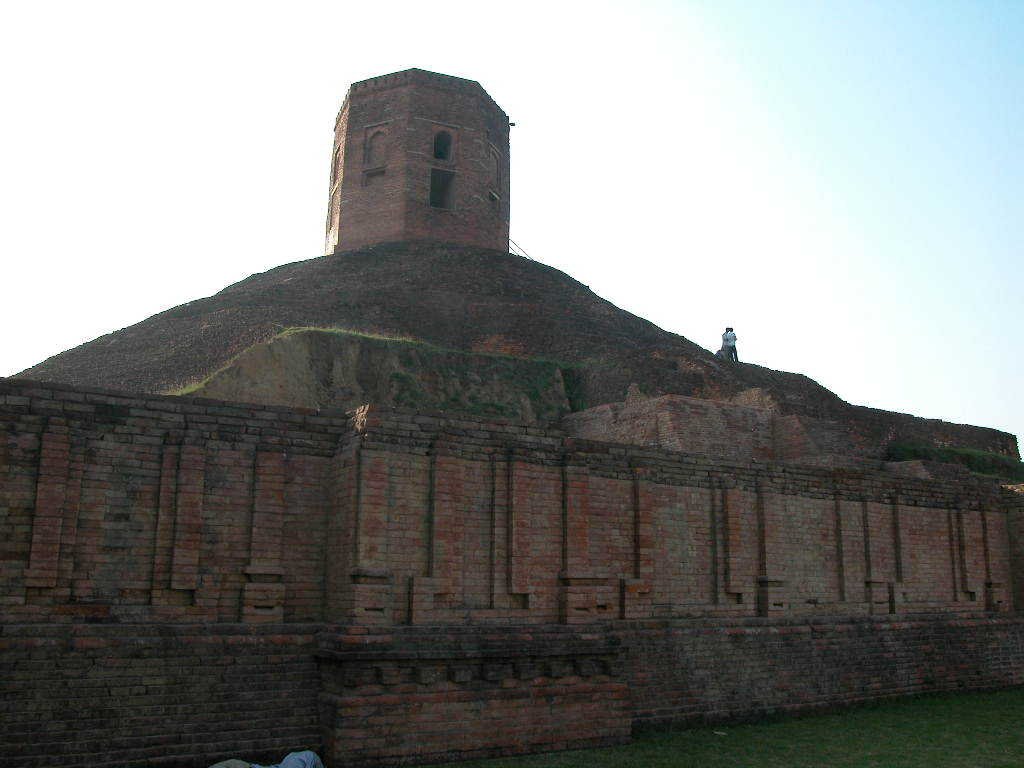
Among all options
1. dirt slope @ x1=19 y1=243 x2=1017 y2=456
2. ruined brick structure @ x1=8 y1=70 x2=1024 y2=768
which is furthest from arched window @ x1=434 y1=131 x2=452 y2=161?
ruined brick structure @ x1=8 y1=70 x2=1024 y2=768

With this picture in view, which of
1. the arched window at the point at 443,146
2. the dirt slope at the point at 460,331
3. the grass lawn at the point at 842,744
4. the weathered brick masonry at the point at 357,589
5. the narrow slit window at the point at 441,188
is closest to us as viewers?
the weathered brick masonry at the point at 357,589

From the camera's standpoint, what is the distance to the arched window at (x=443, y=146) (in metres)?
33.9

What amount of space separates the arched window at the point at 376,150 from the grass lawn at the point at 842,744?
2545 centimetres

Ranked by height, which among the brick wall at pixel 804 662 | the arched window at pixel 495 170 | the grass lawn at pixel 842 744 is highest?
the arched window at pixel 495 170

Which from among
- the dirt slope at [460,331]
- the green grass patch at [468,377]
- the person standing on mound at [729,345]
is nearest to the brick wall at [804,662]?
the dirt slope at [460,331]

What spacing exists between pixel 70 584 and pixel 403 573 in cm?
302

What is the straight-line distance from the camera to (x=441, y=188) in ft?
114

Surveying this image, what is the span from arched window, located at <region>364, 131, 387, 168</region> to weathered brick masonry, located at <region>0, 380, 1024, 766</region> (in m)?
23.5

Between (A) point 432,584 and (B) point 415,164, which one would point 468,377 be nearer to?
(A) point 432,584

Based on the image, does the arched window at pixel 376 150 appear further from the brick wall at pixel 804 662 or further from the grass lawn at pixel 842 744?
the grass lawn at pixel 842 744

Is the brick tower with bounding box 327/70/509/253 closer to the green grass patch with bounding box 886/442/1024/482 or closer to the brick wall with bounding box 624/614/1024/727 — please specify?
the green grass patch with bounding box 886/442/1024/482

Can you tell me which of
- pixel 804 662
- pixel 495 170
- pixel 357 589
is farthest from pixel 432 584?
pixel 495 170

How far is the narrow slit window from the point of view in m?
34.0

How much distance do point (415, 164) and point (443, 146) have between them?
175 centimetres
